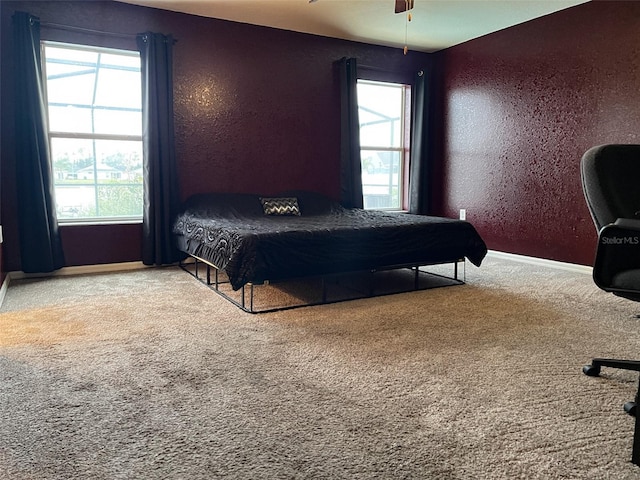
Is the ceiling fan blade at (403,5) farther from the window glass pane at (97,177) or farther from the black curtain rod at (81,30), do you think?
the window glass pane at (97,177)

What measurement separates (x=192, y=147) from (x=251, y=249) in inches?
85.8

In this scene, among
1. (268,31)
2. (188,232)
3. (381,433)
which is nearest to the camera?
(381,433)

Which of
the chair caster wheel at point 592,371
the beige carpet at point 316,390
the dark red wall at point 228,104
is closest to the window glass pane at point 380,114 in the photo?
the dark red wall at point 228,104

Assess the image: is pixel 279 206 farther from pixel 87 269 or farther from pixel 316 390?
pixel 316 390

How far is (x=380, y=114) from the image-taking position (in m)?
6.02

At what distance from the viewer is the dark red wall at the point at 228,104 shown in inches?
160

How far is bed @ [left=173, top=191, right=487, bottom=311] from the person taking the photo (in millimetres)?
2949

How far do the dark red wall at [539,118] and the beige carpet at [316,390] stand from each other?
64.2 inches

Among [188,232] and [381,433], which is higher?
[188,232]

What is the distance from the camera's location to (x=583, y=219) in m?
4.43

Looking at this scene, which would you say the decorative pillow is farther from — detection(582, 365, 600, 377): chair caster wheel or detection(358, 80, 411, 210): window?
detection(582, 365, 600, 377): chair caster wheel

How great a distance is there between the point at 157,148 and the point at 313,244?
2102 millimetres

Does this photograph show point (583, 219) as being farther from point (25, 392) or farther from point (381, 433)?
point (25, 392)

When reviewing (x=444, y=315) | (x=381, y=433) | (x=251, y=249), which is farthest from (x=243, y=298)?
(x=381, y=433)
